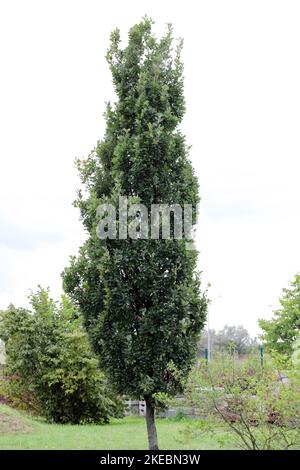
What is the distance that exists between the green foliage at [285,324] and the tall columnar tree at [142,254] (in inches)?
638

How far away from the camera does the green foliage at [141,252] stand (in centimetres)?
1045

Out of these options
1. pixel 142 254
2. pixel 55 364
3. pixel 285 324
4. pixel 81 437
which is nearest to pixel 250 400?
pixel 142 254

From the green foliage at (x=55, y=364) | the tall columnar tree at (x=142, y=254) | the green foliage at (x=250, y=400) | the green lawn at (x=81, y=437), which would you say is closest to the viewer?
the green foliage at (x=250, y=400)

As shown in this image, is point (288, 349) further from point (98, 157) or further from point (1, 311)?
point (98, 157)

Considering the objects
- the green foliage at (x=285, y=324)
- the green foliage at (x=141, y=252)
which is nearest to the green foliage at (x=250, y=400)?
the green foliage at (x=141, y=252)

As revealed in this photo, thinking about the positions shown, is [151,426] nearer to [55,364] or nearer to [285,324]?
[55,364]

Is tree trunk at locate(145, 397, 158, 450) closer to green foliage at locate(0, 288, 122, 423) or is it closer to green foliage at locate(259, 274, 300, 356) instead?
green foliage at locate(0, 288, 122, 423)

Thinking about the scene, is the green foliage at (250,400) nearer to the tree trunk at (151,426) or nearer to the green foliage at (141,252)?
the green foliage at (141,252)

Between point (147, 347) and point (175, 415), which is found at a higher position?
point (147, 347)

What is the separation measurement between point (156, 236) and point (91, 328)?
2019 millimetres

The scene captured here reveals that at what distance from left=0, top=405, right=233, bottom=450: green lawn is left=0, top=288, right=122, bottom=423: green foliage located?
6.05 feet

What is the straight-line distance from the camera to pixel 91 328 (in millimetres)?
10766

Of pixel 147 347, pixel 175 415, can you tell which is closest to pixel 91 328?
pixel 147 347
